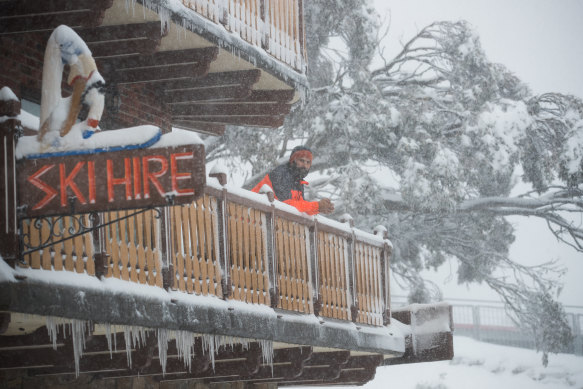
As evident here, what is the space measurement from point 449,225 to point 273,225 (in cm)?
1706

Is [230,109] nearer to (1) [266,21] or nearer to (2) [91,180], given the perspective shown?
(1) [266,21]

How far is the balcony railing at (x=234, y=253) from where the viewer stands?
9500 millimetres

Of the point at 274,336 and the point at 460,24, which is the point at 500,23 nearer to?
the point at 460,24

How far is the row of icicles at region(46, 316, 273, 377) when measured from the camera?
9.50 metres

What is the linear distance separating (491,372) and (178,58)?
35.4 m

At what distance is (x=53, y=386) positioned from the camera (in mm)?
11602

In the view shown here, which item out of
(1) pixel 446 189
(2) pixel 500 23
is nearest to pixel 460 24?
(1) pixel 446 189

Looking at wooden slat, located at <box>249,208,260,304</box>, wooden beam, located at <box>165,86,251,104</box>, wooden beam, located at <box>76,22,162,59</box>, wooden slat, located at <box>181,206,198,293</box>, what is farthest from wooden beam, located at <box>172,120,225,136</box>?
wooden slat, located at <box>181,206,198,293</box>

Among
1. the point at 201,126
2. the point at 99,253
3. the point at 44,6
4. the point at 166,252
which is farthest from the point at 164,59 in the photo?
the point at 201,126

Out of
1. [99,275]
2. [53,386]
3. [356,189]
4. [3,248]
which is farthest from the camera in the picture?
[356,189]

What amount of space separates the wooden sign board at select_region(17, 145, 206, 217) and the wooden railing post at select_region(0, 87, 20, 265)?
0.67ft

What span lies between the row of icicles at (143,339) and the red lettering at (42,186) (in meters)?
0.99

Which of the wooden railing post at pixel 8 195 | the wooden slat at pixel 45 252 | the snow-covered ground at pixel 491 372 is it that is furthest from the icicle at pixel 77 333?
the snow-covered ground at pixel 491 372

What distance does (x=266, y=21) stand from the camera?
47.1 feet
